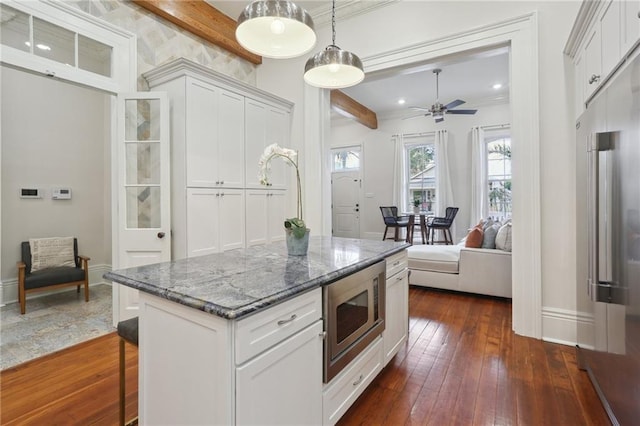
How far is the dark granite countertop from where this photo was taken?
1072mm

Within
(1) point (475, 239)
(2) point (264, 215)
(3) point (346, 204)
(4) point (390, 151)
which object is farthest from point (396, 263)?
(3) point (346, 204)

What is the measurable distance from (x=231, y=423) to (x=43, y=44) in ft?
10.0

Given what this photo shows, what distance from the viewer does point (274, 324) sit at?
1145mm

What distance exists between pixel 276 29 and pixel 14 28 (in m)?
2.12

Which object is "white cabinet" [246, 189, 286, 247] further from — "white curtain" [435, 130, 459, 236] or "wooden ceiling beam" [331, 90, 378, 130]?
"white curtain" [435, 130, 459, 236]

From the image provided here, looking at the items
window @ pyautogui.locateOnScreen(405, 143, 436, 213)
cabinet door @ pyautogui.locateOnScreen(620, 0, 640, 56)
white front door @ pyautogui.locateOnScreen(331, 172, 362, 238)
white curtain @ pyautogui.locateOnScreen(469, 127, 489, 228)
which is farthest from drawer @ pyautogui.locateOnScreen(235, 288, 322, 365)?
white front door @ pyautogui.locateOnScreen(331, 172, 362, 238)

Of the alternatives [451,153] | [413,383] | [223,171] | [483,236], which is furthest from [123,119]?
[451,153]

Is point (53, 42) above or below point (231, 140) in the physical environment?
above

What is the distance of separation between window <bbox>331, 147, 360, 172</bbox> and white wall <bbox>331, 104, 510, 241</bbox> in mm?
197

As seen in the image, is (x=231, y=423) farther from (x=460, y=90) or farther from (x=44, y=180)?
(x=460, y=90)

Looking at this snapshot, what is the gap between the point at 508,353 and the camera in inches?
94.7

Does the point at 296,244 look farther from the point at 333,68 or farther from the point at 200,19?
the point at 200,19

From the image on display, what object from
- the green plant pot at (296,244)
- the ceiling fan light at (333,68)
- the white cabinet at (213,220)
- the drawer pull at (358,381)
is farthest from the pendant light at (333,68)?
the drawer pull at (358,381)

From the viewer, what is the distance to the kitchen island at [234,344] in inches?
40.1
